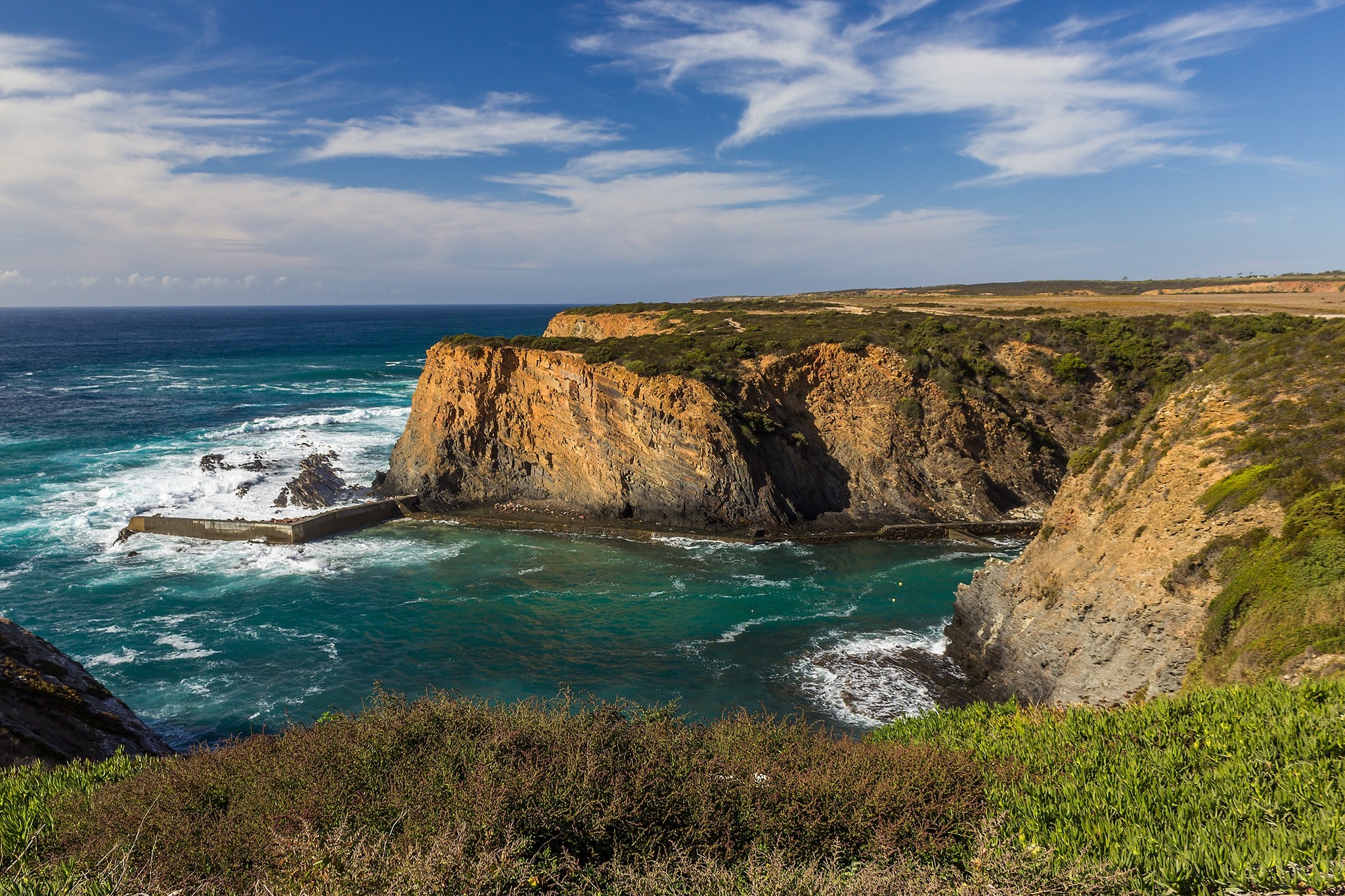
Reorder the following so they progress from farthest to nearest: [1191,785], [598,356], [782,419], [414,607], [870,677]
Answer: [782,419]
[598,356]
[414,607]
[870,677]
[1191,785]

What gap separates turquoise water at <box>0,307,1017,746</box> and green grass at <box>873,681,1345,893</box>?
8597 mm

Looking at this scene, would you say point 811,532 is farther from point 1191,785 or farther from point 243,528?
point 243,528

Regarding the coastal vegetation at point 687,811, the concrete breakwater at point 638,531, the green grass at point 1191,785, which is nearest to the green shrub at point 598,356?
the concrete breakwater at point 638,531

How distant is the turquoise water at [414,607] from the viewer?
18.9 meters

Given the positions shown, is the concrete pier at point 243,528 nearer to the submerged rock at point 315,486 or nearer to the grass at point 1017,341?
the submerged rock at point 315,486

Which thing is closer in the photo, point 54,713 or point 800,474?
point 54,713

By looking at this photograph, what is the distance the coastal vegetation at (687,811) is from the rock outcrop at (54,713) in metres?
3.23

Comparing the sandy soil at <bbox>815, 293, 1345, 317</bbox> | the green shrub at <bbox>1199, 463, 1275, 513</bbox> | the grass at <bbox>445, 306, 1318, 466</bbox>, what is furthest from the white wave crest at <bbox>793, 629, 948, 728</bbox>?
the sandy soil at <bbox>815, 293, 1345, 317</bbox>

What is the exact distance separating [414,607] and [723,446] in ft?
48.6

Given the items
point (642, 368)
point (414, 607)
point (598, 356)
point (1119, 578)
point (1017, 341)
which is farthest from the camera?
point (1017, 341)

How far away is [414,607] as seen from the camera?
2430 cm

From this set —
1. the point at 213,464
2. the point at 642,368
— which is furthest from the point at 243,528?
the point at 642,368

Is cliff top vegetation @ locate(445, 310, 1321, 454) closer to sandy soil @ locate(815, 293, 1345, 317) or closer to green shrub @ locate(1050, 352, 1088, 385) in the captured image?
green shrub @ locate(1050, 352, 1088, 385)

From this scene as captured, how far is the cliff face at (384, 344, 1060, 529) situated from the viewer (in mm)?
32312
